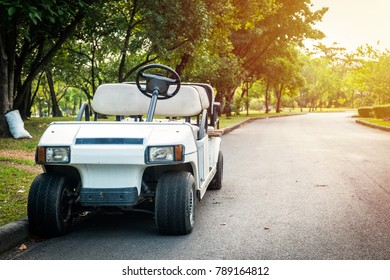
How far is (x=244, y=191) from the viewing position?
770 cm

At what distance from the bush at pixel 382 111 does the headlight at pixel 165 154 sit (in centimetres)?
2938

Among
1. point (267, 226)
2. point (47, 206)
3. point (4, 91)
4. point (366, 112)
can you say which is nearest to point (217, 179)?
point (267, 226)

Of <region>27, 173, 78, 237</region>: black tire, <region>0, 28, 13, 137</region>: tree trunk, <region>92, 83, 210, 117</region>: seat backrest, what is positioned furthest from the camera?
<region>0, 28, 13, 137</region>: tree trunk

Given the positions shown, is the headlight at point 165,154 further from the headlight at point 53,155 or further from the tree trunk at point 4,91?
the tree trunk at point 4,91

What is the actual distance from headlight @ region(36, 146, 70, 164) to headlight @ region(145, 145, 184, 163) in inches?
29.9

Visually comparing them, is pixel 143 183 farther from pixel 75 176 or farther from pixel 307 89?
pixel 307 89

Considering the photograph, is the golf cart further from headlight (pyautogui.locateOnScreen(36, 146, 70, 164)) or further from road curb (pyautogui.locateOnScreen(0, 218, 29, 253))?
road curb (pyautogui.locateOnScreen(0, 218, 29, 253))

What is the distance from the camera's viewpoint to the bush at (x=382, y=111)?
3212 centimetres

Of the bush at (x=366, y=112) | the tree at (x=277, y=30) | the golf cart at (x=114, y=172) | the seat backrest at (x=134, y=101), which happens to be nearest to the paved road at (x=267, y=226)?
the golf cart at (x=114, y=172)

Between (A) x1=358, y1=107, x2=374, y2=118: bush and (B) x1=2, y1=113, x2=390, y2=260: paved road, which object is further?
(A) x1=358, y1=107, x2=374, y2=118: bush

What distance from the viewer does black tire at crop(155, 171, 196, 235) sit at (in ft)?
16.3

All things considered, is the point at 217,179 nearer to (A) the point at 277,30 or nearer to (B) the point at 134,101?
(B) the point at 134,101

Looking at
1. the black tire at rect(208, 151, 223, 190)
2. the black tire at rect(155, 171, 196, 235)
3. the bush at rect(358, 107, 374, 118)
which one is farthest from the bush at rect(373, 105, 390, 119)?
the black tire at rect(155, 171, 196, 235)

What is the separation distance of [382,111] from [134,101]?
3025cm
